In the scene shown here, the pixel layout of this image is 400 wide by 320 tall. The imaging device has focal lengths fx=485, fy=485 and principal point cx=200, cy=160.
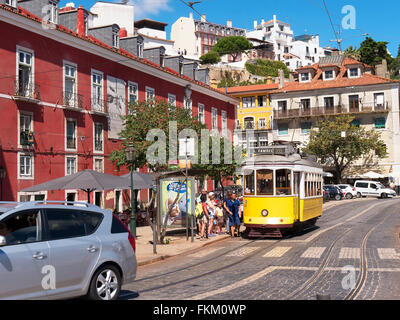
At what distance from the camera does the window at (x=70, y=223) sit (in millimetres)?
7137

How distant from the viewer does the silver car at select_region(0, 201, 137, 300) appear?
21.2 feet

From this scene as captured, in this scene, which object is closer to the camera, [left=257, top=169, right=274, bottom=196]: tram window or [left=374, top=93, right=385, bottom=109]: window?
[left=257, top=169, right=274, bottom=196]: tram window

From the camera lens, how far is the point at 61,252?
22.9 ft

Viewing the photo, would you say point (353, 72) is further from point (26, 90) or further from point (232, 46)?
point (232, 46)

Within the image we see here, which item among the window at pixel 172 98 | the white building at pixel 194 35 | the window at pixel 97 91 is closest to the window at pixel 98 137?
the window at pixel 97 91

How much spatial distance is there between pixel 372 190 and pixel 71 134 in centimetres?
3226

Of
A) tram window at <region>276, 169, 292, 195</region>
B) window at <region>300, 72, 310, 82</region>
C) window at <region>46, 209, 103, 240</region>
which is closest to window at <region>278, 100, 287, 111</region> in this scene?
window at <region>300, 72, 310, 82</region>

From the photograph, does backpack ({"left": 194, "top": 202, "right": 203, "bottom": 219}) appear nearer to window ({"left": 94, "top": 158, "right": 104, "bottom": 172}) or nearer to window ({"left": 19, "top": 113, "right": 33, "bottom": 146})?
window ({"left": 19, "top": 113, "right": 33, "bottom": 146})

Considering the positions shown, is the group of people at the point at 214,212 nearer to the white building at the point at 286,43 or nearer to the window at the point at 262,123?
the window at the point at 262,123

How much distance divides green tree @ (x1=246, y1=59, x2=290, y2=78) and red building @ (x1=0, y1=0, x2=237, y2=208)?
226 feet

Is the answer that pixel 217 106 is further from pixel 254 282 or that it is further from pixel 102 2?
pixel 254 282

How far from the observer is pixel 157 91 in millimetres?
35031

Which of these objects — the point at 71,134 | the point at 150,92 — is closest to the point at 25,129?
the point at 71,134

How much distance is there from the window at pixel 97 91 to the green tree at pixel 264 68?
7282 centimetres
